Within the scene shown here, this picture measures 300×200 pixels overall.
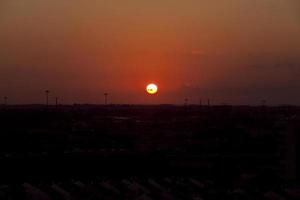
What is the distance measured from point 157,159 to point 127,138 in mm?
20276

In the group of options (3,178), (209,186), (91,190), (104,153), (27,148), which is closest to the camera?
(91,190)

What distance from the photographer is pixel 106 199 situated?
559 centimetres

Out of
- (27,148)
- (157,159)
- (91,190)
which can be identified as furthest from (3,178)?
(27,148)

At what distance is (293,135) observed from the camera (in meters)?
5.60

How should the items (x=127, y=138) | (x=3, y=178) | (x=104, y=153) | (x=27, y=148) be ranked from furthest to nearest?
(x=127, y=138) → (x=27, y=148) → (x=104, y=153) → (x=3, y=178)

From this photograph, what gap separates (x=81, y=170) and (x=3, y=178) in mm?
2551

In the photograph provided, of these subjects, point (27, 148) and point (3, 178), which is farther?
point (27, 148)

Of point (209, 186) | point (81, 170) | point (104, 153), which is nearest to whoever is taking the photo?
point (209, 186)

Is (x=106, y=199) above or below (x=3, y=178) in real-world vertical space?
above

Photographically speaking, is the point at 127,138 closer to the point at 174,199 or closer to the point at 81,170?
the point at 81,170

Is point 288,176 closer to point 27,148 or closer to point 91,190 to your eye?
point 91,190

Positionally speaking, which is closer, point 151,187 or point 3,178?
point 151,187

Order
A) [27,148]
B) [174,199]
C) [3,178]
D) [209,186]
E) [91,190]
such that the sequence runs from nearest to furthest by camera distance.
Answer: [174,199], [91,190], [209,186], [3,178], [27,148]

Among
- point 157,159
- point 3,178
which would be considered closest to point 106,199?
point 3,178
